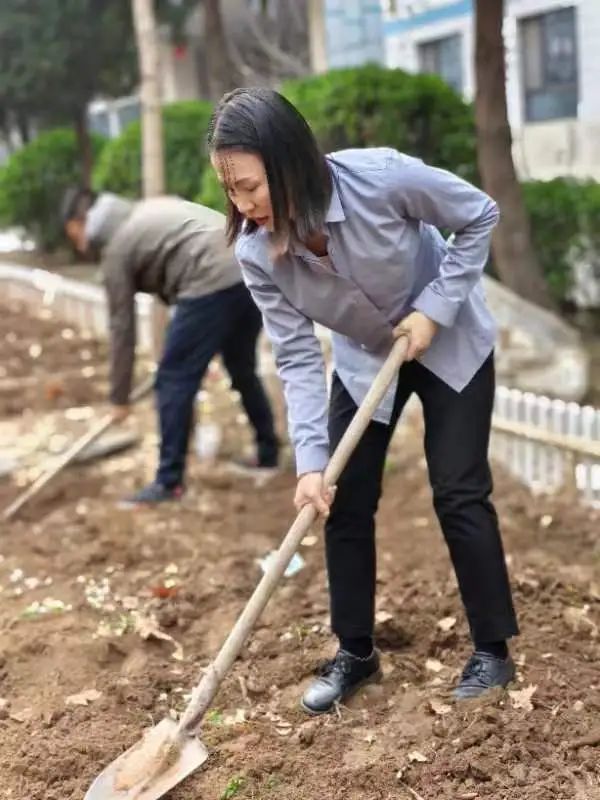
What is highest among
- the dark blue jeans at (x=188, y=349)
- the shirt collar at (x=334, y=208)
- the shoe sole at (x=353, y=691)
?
the shirt collar at (x=334, y=208)

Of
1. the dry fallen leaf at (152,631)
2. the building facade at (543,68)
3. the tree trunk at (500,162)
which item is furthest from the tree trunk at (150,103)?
the building facade at (543,68)

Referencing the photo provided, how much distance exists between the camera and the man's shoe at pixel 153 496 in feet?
16.2

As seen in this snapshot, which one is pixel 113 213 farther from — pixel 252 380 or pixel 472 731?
pixel 472 731

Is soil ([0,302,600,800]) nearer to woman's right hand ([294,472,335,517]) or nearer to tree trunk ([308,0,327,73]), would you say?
woman's right hand ([294,472,335,517])

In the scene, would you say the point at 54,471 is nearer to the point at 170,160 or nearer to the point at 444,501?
the point at 444,501

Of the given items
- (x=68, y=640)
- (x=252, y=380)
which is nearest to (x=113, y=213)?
(x=252, y=380)

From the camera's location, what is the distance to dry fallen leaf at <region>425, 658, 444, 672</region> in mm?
3172

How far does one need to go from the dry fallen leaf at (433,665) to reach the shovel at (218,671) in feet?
2.59

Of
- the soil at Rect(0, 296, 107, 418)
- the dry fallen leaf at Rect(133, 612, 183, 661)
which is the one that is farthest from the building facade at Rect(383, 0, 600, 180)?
the dry fallen leaf at Rect(133, 612, 183, 661)

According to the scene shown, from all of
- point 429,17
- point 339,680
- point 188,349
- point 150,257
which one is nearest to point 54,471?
point 188,349

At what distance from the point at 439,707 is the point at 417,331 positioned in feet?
3.56

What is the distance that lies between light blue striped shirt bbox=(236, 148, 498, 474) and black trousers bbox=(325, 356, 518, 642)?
0.07 metres

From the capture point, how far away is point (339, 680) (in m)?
3.01

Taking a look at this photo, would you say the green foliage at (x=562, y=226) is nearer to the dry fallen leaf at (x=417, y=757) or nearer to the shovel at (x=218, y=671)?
the shovel at (x=218, y=671)
